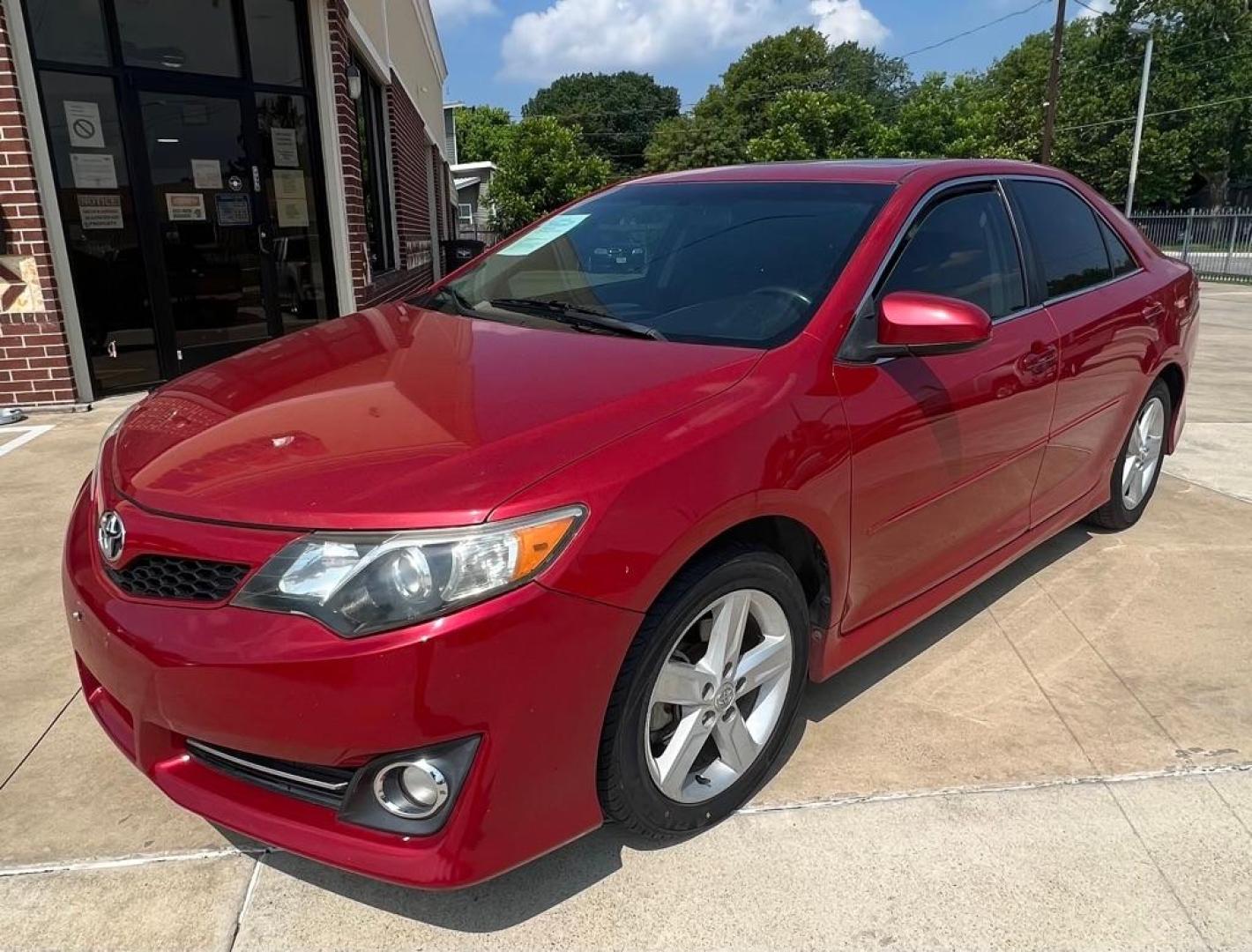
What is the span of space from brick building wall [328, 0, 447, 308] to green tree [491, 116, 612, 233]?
14195 mm

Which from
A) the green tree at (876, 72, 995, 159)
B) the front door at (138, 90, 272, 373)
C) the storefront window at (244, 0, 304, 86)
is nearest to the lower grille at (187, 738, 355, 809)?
the front door at (138, 90, 272, 373)

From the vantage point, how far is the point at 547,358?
7.97 ft

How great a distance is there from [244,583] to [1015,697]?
7.81ft

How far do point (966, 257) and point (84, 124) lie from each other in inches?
250

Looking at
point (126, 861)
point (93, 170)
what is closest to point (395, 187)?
point (93, 170)

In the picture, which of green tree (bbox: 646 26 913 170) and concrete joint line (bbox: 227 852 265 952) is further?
green tree (bbox: 646 26 913 170)

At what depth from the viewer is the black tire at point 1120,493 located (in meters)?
4.05

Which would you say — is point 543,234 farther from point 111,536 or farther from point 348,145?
point 348,145

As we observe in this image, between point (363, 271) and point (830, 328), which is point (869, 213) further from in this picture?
point (363, 271)

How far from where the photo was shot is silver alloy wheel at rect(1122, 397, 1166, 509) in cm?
415

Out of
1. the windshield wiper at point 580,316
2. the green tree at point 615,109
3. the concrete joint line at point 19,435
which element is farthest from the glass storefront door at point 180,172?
the green tree at point 615,109

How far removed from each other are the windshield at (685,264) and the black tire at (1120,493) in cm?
198

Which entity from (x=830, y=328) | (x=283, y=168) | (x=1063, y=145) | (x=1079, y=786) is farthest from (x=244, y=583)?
(x=1063, y=145)

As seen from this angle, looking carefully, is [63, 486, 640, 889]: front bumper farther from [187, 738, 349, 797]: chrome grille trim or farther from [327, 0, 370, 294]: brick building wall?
[327, 0, 370, 294]: brick building wall
